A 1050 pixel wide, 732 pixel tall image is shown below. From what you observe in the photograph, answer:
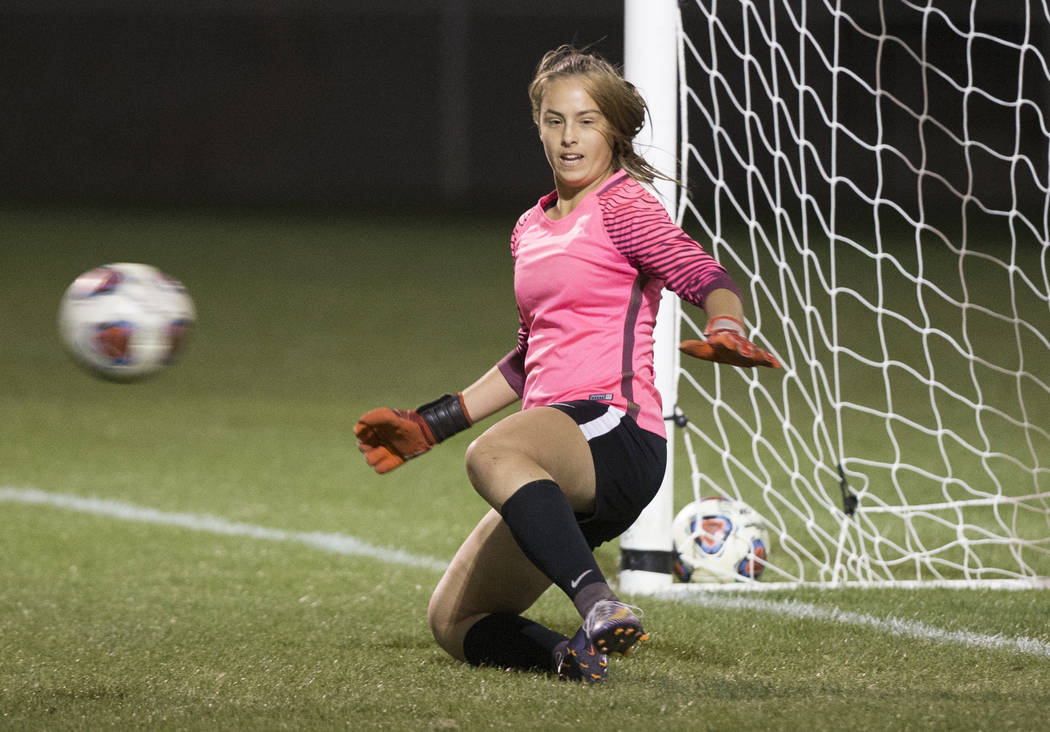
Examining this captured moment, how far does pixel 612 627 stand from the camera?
9.90ft

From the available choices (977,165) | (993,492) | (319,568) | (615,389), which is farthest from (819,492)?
(977,165)

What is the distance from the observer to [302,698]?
3447mm

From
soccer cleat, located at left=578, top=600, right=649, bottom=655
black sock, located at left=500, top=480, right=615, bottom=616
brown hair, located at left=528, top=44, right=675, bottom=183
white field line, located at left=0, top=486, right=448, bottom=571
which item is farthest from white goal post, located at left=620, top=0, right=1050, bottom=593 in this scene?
soccer cleat, located at left=578, top=600, right=649, bottom=655

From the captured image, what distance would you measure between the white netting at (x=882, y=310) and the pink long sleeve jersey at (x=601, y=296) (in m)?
0.57

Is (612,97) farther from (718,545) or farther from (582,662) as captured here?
(718,545)

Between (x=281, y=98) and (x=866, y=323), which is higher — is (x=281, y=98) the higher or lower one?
the higher one

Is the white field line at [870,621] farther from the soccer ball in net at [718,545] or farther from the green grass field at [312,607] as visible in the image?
the soccer ball in net at [718,545]

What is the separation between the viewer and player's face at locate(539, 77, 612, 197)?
3.52 meters

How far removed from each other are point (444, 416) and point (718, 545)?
5.47 feet

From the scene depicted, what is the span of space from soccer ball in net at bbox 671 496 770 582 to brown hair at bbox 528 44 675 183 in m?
1.79

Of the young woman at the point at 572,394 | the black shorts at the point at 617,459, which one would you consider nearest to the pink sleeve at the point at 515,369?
the young woman at the point at 572,394

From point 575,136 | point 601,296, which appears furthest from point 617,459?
point 575,136

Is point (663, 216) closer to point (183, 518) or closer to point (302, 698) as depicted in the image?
point (302, 698)

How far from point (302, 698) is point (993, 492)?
13.8 ft
